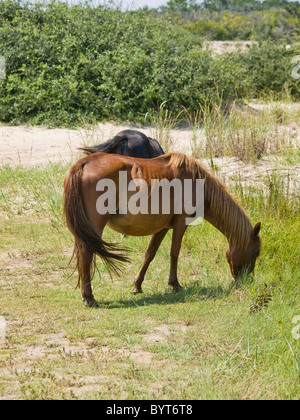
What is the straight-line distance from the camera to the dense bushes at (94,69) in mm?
13203

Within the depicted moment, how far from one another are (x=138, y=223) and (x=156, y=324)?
102 cm

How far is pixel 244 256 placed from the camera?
19.0ft

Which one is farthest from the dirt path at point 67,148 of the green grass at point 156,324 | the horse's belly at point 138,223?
the horse's belly at point 138,223

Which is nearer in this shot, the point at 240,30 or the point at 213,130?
the point at 213,130

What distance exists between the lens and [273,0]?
5109cm

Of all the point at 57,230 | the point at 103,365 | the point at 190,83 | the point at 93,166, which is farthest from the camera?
the point at 190,83

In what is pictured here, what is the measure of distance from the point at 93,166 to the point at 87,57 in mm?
9451

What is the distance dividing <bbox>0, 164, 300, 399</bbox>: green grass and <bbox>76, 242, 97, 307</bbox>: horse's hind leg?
0.43ft

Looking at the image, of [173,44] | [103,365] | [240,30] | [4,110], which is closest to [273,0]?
[240,30]

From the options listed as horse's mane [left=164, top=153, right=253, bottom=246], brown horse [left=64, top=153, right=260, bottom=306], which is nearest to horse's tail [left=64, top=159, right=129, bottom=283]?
brown horse [left=64, top=153, right=260, bottom=306]

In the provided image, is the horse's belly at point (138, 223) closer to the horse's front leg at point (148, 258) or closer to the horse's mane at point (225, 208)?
the horse's front leg at point (148, 258)

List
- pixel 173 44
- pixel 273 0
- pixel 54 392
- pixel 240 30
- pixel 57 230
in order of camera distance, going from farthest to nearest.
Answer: pixel 273 0 < pixel 240 30 < pixel 173 44 < pixel 57 230 < pixel 54 392

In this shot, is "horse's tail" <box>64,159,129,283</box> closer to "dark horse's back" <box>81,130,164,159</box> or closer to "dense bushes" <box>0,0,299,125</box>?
"dark horse's back" <box>81,130,164,159</box>

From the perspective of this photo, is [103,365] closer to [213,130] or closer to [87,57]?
[213,130]
